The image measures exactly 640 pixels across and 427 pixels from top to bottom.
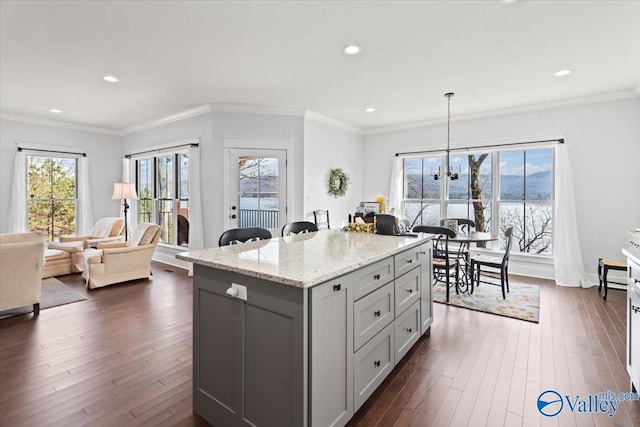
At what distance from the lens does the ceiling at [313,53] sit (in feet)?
8.13

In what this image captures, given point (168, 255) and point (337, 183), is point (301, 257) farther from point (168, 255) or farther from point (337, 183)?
point (168, 255)

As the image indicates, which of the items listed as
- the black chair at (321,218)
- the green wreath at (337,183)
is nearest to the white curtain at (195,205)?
the black chair at (321,218)

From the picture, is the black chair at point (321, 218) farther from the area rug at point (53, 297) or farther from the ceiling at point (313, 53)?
Answer: the area rug at point (53, 297)

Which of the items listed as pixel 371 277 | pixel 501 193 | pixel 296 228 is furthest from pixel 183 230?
pixel 501 193

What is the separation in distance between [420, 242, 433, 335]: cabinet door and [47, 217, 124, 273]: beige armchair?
517 centimetres

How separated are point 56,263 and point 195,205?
2.33m

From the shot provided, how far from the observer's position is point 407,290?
2402 millimetres

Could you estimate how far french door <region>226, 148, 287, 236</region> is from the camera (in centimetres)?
516

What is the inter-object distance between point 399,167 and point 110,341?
17.6 feet

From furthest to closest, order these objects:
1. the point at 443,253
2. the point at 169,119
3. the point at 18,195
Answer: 1. the point at 169,119
2. the point at 18,195
3. the point at 443,253

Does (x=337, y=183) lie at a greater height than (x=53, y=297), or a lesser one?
greater

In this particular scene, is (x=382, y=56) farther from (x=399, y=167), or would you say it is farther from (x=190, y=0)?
(x=399, y=167)

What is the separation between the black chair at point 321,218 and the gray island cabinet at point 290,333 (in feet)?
11.6

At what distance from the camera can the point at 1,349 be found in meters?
→ 2.62
